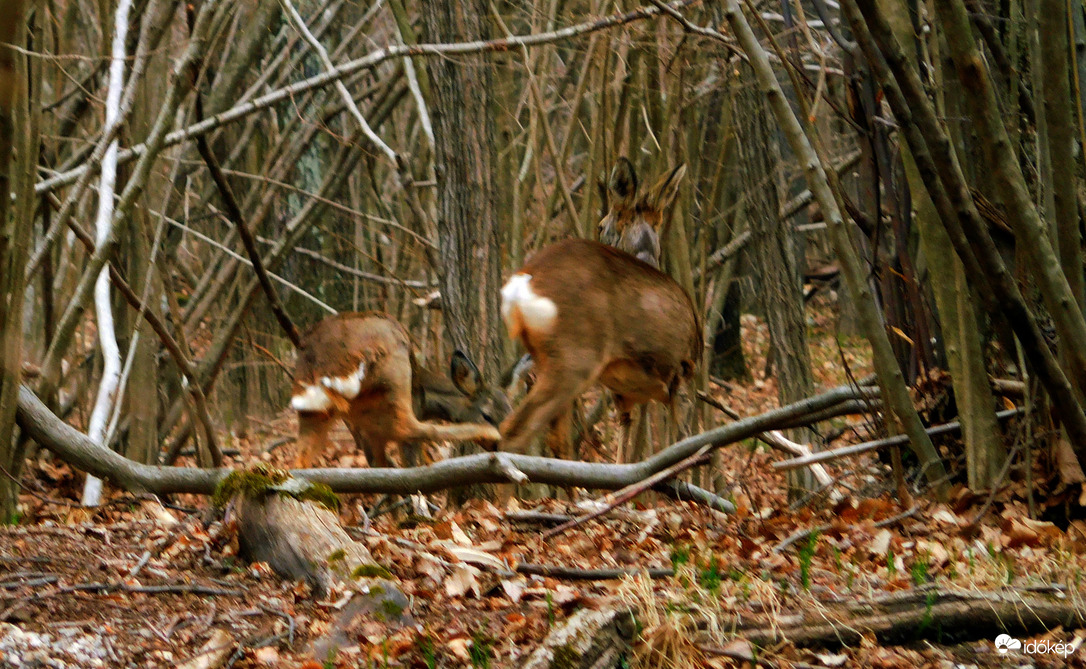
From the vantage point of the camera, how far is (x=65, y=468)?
8.16m

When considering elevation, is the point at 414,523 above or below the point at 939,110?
below

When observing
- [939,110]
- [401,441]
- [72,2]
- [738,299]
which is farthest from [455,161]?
[738,299]

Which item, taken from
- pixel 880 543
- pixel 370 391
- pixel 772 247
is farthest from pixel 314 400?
pixel 772 247

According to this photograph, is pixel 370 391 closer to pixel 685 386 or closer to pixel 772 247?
pixel 685 386

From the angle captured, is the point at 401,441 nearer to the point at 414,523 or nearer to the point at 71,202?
the point at 414,523

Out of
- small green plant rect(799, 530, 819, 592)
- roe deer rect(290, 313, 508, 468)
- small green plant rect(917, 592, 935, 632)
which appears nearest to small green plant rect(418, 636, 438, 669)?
small green plant rect(799, 530, 819, 592)

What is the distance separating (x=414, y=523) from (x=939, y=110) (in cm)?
353

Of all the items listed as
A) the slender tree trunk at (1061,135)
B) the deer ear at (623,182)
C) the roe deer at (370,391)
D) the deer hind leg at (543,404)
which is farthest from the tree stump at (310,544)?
the slender tree trunk at (1061,135)

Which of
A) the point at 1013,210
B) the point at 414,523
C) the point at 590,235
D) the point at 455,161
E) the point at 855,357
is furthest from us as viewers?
the point at 855,357

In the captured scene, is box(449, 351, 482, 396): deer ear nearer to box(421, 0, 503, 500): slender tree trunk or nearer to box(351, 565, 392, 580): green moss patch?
box(421, 0, 503, 500): slender tree trunk

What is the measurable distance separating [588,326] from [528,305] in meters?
0.40

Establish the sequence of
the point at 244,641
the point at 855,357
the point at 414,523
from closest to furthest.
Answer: the point at 244,641 < the point at 414,523 < the point at 855,357

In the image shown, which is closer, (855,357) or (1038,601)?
(1038,601)

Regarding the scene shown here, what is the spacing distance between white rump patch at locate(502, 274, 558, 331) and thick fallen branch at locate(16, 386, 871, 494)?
1.28m
